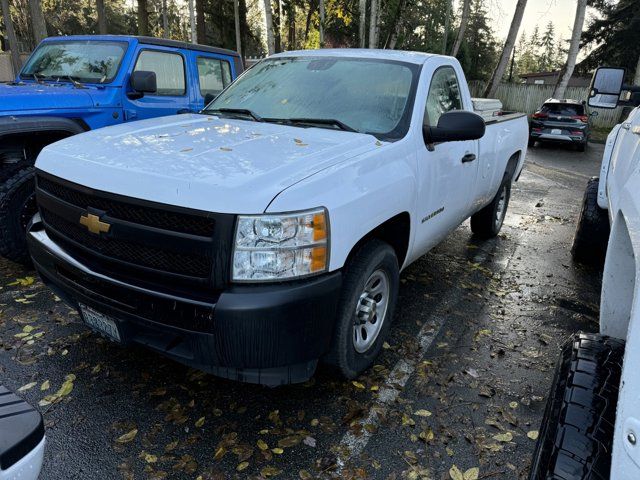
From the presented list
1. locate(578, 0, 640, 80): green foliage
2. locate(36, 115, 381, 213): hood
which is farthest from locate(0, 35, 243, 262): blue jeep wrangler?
locate(578, 0, 640, 80): green foliage

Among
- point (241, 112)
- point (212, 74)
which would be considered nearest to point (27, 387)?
point (241, 112)

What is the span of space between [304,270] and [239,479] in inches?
42.2

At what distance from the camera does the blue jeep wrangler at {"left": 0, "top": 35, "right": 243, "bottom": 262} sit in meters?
4.24

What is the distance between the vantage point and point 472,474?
95.6 inches

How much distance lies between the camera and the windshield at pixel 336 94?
336 cm

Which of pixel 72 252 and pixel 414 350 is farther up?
pixel 72 252

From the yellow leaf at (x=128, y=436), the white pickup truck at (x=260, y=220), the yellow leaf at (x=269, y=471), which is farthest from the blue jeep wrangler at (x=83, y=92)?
the yellow leaf at (x=269, y=471)

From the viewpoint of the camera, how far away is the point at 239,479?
234 centimetres

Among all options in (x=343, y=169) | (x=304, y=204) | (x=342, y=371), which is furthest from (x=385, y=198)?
(x=342, y=371)

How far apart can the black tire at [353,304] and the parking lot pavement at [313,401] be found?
0.22m

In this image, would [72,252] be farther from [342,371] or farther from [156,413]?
[342,371]

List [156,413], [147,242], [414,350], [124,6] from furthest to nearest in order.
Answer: [124,6] → [414,350] → [156,413] → [147,242]

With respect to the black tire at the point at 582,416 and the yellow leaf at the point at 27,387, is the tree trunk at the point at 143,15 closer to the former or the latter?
the yellow leaf at the point at 27,387

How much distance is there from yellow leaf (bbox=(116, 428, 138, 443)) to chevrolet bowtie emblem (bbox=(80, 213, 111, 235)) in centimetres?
109
